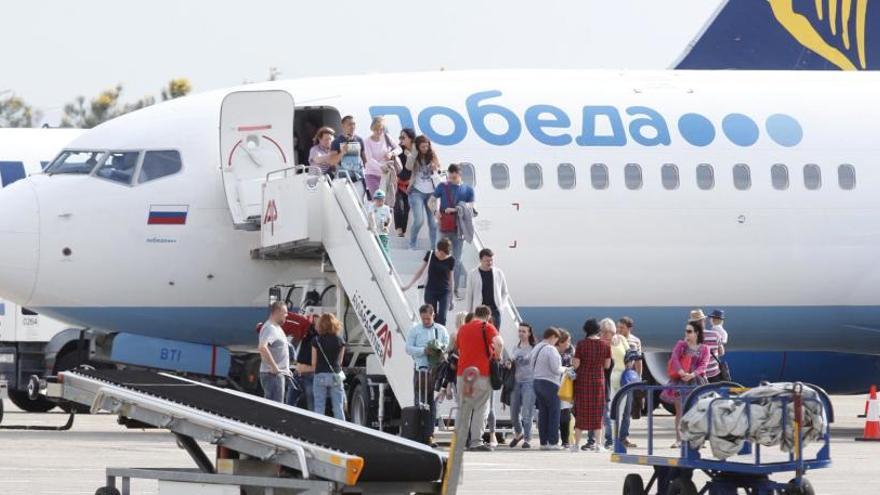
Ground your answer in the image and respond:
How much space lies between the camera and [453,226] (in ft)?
82.0

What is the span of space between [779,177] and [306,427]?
1556 centimetres

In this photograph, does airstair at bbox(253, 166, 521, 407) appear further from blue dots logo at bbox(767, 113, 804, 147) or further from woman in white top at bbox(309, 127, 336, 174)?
blue dots logo at bbox(767, 113, 804, 147)

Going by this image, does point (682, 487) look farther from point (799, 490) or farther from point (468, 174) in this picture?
point (468, 174)

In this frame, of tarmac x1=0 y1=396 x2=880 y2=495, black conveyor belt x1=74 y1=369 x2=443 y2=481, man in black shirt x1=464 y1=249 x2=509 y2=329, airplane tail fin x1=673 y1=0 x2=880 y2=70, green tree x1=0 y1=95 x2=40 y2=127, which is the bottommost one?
black conveyor belt x1=74 y1=369 x2=443 y2=481

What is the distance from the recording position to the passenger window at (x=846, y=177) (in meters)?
28.2

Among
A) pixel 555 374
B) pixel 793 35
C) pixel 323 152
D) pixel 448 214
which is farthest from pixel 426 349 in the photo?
pixel 793 35

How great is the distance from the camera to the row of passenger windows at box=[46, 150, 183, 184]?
2580 cm

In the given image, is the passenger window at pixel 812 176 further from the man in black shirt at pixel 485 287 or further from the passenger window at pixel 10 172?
the passenger window at pixel 10 172

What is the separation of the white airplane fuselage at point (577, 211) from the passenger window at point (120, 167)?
0.19 metres

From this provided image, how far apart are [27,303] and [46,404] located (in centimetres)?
715

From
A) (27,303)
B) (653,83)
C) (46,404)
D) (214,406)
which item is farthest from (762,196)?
(214,406)

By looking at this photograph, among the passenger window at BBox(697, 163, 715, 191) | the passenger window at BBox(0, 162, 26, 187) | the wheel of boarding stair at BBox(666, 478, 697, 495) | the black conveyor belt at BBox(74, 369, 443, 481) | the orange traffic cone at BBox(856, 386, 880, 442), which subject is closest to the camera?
the black conveyor belt at BBox(74, 369, 443, 481)

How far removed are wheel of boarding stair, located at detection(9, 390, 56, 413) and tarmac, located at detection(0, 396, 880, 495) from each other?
16.6 ft

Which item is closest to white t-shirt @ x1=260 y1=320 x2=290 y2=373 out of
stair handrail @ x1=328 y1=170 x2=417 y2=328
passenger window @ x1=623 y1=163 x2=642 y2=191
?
stair handrail @ x1=328 y1=170 x2=417 y2=328
